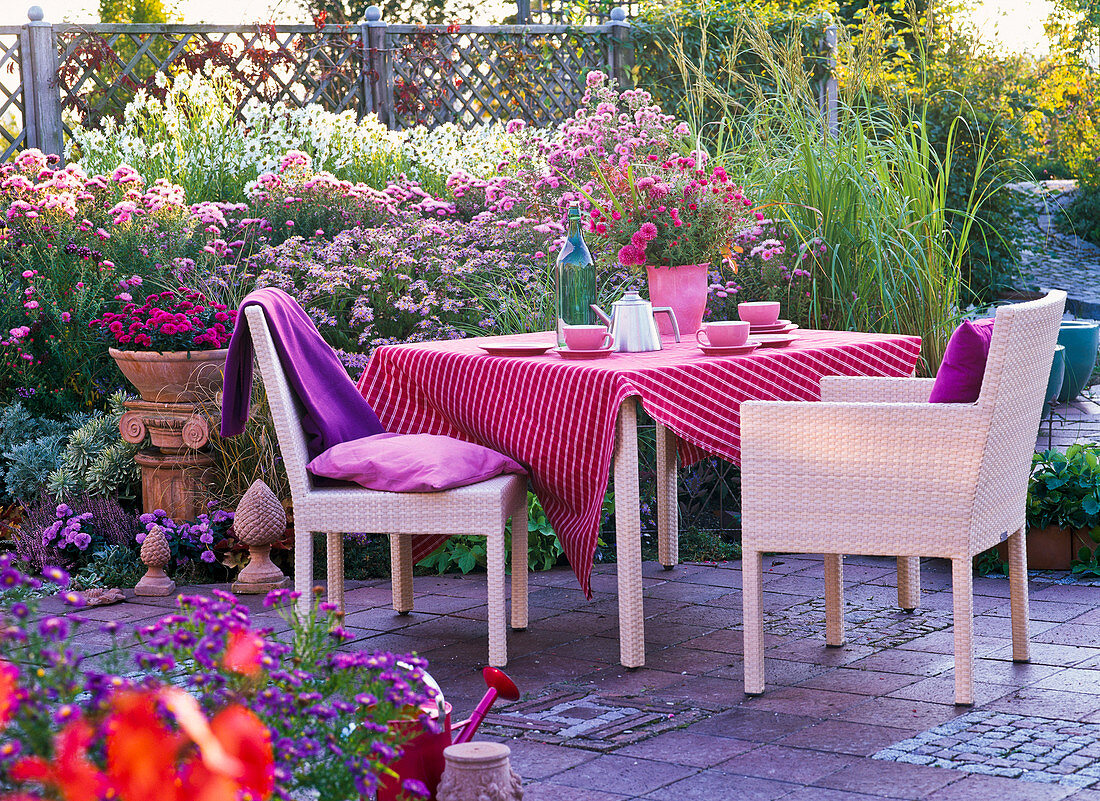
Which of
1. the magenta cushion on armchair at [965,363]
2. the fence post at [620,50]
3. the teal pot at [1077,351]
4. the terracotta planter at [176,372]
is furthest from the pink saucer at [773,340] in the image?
the fence post at [620,50]

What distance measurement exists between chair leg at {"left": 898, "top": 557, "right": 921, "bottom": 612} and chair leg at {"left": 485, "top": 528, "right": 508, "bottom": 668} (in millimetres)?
1116

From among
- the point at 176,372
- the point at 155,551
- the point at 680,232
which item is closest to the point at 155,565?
the point at 155,551

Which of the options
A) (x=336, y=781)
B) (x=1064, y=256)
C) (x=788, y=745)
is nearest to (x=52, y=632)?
(x=336, y=781)

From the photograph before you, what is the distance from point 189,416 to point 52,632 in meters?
2.92

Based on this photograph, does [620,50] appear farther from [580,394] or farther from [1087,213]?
[580,394]

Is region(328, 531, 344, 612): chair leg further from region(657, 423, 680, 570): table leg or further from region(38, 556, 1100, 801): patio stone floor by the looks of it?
region(657, 423, 680, 570): table leg

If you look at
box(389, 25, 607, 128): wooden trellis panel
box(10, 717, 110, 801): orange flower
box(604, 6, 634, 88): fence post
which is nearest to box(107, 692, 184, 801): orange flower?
box(10, 717, 110, 801): orange flower

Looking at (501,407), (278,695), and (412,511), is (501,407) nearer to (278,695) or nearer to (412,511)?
(412,511)

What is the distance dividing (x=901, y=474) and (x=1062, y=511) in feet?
4.58

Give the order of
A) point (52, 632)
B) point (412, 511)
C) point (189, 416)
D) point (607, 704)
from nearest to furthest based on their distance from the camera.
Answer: point (52, 632) < point (607, 704) < point (412, 511) < point (189, 416)

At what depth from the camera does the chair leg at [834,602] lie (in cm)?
322

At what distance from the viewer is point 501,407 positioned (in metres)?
3.32

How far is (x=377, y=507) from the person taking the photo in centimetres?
312

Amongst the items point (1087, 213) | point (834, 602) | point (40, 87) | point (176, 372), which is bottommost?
point (834, 602)
